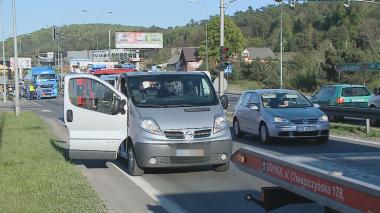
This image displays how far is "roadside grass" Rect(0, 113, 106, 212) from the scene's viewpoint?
7.59 meters

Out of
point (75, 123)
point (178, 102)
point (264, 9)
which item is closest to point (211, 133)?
point (178, 102)

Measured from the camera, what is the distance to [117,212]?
768cm

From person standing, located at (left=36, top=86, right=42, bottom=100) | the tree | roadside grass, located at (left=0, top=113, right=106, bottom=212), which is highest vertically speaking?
the tree

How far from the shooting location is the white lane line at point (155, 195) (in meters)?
7.92

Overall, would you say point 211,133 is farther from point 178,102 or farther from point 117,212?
point 117,212

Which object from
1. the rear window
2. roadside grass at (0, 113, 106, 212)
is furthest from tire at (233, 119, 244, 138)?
the rear window

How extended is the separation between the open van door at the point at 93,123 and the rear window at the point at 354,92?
15.7 meters

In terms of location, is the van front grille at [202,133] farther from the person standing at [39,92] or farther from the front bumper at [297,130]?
the person standing at [39,92]

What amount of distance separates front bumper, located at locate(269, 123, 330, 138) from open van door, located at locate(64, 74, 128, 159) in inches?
214

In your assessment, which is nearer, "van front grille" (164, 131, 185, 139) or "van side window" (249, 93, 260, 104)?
"van front grille" (164, 131, 185, 139)

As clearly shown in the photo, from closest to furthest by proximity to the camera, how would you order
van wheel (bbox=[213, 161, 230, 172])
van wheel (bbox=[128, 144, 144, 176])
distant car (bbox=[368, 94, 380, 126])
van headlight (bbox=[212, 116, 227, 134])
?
van headlight (bbox=[212, 116, 227, 134])
van wheel (bbox=[128, 144, 144, 176])
van wheel (bbox=[213, 161, 230, 172])
distant car (bbox=[368, 94, 380, 126])

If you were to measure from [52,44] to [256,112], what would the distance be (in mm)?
135648

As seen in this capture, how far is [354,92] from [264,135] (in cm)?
1057

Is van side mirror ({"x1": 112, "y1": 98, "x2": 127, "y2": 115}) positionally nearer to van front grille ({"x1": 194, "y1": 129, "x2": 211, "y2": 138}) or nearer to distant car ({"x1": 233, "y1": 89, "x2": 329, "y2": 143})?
van front grille ({"x1": 194, "y1": 129, "x2": 211, "y2": 138})
